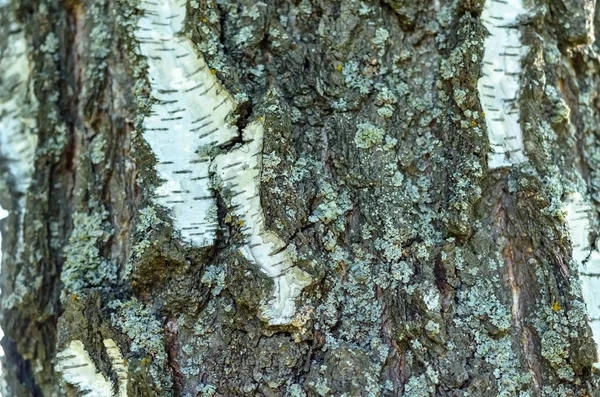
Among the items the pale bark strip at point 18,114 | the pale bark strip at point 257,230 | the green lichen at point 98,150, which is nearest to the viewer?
the pale bark strip at point 257,230

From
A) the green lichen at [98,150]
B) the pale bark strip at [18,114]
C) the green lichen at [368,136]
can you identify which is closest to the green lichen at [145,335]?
the green lichen at [98,150]

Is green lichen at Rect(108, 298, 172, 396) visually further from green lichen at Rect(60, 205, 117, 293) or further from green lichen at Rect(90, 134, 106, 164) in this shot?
green lichen at Rect(90, 134, 106, 164)

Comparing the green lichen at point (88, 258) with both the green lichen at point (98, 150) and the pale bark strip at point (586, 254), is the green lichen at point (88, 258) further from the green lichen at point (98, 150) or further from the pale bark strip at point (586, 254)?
the pale bark strip at point (586, 254)

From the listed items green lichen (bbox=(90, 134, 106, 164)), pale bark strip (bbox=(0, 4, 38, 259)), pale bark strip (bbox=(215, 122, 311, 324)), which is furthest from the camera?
pale bark strip (bbox=(0, 4, 38, 259))

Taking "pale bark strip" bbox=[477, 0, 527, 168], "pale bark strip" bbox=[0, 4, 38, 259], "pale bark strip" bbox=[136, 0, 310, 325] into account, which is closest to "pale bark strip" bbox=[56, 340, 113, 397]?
"pale bark strip" bbox=[136, 0, 310, 325]

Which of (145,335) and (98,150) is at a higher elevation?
(98,150)

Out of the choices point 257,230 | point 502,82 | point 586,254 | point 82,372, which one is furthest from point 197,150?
point 586,254

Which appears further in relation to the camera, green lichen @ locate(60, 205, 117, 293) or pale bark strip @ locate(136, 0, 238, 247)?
green lichen @ locate(60, 205, 117, 293)

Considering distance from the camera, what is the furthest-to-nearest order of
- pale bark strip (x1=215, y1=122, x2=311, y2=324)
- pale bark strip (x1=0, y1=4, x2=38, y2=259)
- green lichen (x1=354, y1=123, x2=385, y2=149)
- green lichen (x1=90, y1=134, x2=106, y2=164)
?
pale bark strip (x1=0, y1=4, x2=38, y2=259) → green lichen (x1=90, y1=134, x2=106, y2=164) → green lichen (x1=354, y1=123, x2=385, y2=149) → pale bark strip (x1=215, y1=122, x2=311, y2=324)

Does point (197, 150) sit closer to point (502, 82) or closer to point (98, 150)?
point (98, 150)
